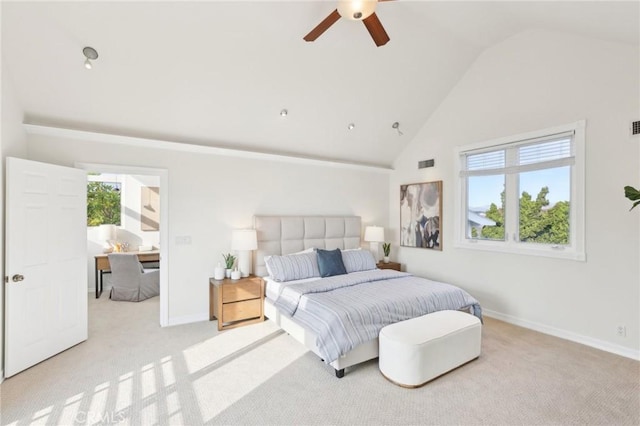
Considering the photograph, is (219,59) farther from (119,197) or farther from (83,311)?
(119,197)

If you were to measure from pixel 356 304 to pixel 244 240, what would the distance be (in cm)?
189

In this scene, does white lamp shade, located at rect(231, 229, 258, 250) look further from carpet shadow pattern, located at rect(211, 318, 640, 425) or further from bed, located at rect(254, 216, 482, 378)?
carpet shadow pattern, located at rect(211, 318, 640, 425)

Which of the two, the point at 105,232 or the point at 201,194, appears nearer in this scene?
the point at 201,194

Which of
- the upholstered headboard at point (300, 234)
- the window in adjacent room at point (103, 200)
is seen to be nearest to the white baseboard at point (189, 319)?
the upholstered headboard at point (300, 234)

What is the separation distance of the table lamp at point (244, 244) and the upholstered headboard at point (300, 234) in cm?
21

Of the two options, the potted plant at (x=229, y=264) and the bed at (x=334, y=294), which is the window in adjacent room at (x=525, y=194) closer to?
→ the bed at (x=334, y=294)

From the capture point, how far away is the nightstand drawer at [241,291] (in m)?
4.13

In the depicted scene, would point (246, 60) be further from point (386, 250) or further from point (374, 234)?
point (386, 250)

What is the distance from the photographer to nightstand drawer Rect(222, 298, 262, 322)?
13.5ft

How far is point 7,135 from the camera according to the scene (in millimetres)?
3029

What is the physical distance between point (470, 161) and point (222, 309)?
4195 millimetres

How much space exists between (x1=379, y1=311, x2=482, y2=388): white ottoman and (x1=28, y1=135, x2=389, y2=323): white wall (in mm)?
2704

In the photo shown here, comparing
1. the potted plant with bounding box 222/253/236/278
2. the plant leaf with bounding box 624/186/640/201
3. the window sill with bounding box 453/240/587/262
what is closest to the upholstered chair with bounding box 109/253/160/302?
the potted plant with bounding box 222/253/236/278

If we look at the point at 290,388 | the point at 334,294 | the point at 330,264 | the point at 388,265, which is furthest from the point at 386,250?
the point at 290,388
